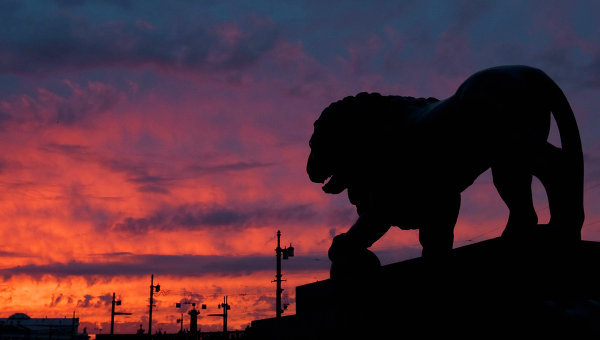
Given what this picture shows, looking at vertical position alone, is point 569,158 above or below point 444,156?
below

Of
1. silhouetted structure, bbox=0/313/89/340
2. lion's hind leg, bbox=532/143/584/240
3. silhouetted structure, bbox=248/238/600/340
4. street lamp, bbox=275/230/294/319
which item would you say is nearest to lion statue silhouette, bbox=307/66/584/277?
lion's hind leg, bbox=532/143/584/240

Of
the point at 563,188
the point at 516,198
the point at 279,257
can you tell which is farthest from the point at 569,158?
the point at 279,257

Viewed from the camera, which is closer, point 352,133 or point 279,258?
point 352,133

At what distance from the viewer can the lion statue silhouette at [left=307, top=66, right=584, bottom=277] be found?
437 cm

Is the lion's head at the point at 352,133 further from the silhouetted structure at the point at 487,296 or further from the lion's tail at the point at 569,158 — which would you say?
the lion's tail at the point at 569,158

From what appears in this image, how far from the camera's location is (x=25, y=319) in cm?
11094

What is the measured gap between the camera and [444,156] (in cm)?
488

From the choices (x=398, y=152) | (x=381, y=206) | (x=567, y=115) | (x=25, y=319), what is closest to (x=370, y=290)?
(x=381, y=206)

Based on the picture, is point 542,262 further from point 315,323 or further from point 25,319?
point 25,319

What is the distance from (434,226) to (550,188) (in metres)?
1.46

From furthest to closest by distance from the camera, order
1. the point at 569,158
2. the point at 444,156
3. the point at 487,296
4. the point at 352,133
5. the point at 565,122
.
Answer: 1. the point at 352,133
2. the point at 444,156
3. the point at 565,122
4. the point at 569,158
5. the point at 487,296

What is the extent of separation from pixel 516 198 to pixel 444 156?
61cm

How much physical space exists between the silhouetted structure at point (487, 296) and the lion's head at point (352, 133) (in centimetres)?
101

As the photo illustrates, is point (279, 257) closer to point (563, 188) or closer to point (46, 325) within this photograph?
point (563, 188)
